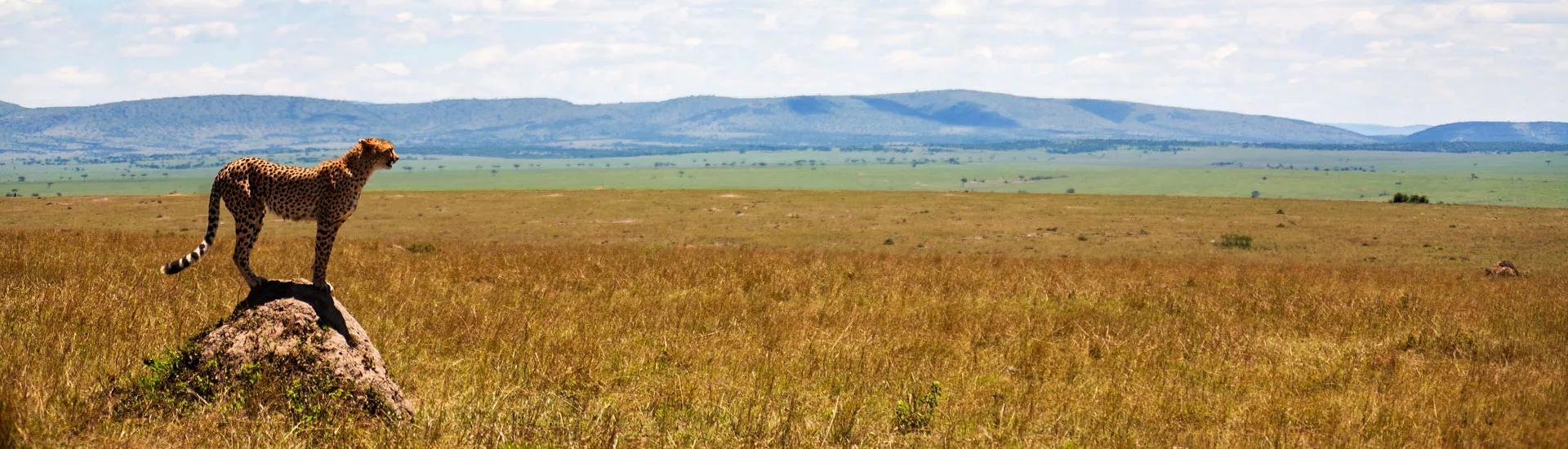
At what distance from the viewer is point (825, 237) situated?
4438 centimetres

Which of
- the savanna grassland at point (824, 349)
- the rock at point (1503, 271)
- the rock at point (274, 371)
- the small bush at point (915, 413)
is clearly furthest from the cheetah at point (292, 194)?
the rock at point (1503, 271)

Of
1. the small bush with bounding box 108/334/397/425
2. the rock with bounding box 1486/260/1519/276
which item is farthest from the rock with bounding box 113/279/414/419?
the rock with bounding box 1486/260/1519/276

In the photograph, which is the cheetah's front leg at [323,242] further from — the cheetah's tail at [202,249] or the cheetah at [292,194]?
the cheetah's tail at [202,249]

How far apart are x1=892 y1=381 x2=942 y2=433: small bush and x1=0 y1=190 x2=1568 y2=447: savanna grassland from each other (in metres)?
0.03

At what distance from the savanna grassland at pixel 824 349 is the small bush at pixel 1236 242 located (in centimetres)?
1741

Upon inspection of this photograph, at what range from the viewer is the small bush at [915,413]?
24.4 feet

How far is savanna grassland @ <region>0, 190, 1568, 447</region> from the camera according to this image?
704cm

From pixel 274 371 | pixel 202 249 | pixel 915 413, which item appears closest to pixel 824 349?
pixel 915 413

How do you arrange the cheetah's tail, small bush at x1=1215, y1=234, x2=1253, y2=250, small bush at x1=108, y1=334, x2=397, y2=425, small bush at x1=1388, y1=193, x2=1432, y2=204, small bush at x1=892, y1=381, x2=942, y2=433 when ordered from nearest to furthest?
small bush at x1=108, y1=334, x2=397, y2=425, small bush at x1=892, y1=381, x2=942, y2=433, the cheetah's tail, small bush at x1=1215, y1=234, x2=1253, y2=250, small bush at x1=1388, y1=193, x2=1432, y2=204

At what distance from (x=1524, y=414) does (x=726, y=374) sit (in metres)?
6.68

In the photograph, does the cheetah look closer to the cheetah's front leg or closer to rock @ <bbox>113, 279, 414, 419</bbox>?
the cheetah's front leg

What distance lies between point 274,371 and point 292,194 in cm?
198

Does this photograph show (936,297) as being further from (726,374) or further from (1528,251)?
(1528,251)

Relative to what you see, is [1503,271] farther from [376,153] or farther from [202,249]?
[202,249]
